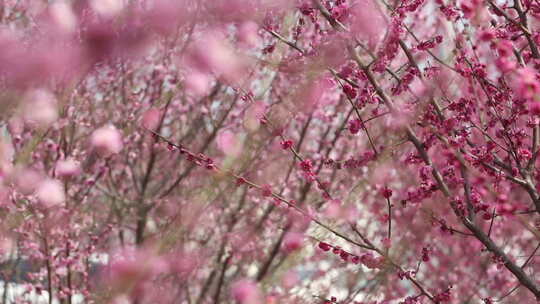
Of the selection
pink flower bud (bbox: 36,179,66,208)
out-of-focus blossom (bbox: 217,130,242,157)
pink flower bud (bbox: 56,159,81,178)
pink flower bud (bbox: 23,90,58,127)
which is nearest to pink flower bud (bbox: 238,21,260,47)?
out-of-focus blossom (bbox: 217,130,242,157)

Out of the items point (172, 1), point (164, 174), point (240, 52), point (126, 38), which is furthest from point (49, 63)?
point (164, 174)

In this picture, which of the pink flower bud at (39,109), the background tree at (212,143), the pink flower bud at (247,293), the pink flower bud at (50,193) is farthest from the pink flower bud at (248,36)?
the pink flower bud at (247,293)

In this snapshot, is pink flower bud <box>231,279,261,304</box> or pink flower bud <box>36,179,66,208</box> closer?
pink flower bud <box>36,179,66,208</box>

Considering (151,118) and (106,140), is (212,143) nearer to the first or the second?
(151,118)

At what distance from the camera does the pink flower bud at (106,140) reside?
607 cm

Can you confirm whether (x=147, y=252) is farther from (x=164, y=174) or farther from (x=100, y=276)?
(x=164, y=174)

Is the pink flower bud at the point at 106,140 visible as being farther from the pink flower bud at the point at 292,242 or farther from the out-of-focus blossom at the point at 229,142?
the pink flower bud at the point at 292,242

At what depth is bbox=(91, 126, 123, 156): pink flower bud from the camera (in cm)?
607

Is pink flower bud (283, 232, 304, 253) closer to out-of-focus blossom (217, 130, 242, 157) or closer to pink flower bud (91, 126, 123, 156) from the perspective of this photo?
out-of-focus blossom (217, 130, 242, 157)

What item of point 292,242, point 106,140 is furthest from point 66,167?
point 292,242

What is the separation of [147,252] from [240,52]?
2172mm

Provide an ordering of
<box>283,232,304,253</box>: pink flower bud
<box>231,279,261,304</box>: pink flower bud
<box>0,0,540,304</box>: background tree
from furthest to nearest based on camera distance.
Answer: <box>283,232,304,253</box>: pink flower bud < <box>231,279,261,304</box>: pink flower bud < <box>0,0,540,304</box>: background tree

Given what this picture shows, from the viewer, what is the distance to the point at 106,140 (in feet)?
19.9

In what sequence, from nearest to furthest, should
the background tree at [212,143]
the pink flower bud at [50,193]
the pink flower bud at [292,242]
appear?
1. the background tree at [212,143]
2. the pink flower bud at [50,193]
3. the pink flower bud at [292,242]
